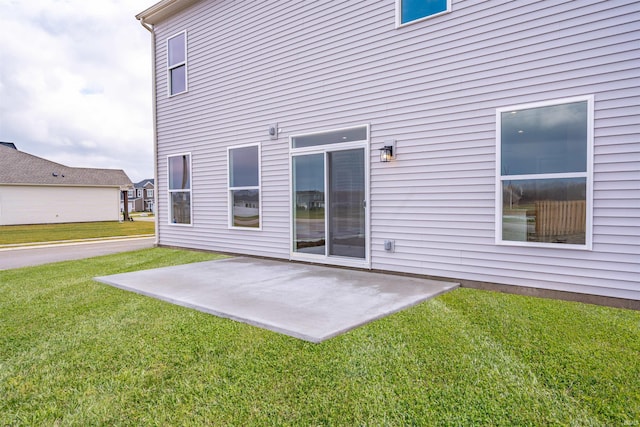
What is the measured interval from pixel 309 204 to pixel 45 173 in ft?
71.9

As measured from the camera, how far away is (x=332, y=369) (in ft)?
7.98

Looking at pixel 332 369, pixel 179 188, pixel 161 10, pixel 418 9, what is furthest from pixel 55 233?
pixel 332 369

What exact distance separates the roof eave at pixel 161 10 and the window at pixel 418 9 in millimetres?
5000

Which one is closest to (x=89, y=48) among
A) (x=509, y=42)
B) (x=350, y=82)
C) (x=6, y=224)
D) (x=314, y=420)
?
(x=6, y=224)

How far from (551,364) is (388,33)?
14.8 feet

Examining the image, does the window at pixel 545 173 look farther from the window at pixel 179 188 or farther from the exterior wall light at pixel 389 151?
the window at pixel 179 188

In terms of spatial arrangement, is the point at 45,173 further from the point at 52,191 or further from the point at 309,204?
the point at 309,204

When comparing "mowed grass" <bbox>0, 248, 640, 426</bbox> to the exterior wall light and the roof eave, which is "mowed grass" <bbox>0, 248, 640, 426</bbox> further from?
the roof eave

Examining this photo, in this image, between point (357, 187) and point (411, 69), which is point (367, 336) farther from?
point (411, 69)

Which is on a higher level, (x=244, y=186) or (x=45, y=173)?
(x=45, y=173)

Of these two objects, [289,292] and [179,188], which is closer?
[289,292]

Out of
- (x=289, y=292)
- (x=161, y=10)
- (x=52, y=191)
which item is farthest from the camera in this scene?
(x=52, y=191)

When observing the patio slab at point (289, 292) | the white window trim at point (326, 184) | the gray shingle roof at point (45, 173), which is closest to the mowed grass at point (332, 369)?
the patio slab at point (289, 292)

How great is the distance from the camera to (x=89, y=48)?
14820mm
